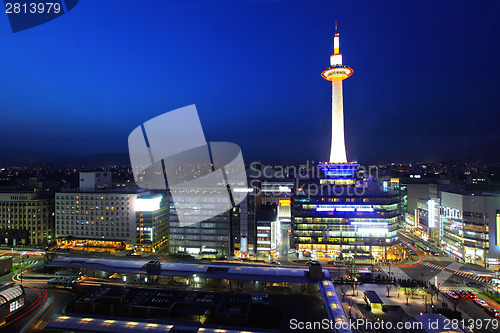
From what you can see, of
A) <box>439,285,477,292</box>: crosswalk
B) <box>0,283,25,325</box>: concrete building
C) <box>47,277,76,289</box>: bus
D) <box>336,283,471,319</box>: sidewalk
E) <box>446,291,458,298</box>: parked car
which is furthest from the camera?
<box>439,285,477,292</box>: crosswalk

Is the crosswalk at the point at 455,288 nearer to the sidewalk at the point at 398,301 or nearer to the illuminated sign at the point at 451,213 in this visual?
the sidewalk at the point at 398,301

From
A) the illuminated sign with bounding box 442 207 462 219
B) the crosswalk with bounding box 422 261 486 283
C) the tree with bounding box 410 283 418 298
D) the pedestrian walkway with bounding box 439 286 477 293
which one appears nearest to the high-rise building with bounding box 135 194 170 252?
the tree with bounding box 410 283 418 298

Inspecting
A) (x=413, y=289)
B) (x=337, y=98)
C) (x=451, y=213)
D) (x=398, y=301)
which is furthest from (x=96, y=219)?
(x=337, y=98)

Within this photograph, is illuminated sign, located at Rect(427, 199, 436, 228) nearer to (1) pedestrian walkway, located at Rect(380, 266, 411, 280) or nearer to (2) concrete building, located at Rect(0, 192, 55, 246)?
(1) pedestrian walkway, located at Rect(380, 266, 411, 280)

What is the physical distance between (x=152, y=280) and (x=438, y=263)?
28703 millimetres

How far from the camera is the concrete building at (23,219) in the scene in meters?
39.3

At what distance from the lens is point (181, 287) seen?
22203mm

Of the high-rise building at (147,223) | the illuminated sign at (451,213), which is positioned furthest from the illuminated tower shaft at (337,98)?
the high-rise building at (147,223)

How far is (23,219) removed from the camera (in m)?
39.8

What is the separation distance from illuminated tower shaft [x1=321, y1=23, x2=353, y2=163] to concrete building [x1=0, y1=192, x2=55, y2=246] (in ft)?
148

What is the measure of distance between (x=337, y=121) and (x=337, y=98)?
4.40 meters

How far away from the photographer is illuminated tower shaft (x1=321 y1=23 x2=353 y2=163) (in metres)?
55.1

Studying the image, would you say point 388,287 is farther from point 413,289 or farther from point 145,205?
point 145,205

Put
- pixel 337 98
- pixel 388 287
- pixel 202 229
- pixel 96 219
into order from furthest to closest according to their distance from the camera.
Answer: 1. pixel 337 98
2. pixel 96 219
3. pixel 202 229
4. pixel 388 287
